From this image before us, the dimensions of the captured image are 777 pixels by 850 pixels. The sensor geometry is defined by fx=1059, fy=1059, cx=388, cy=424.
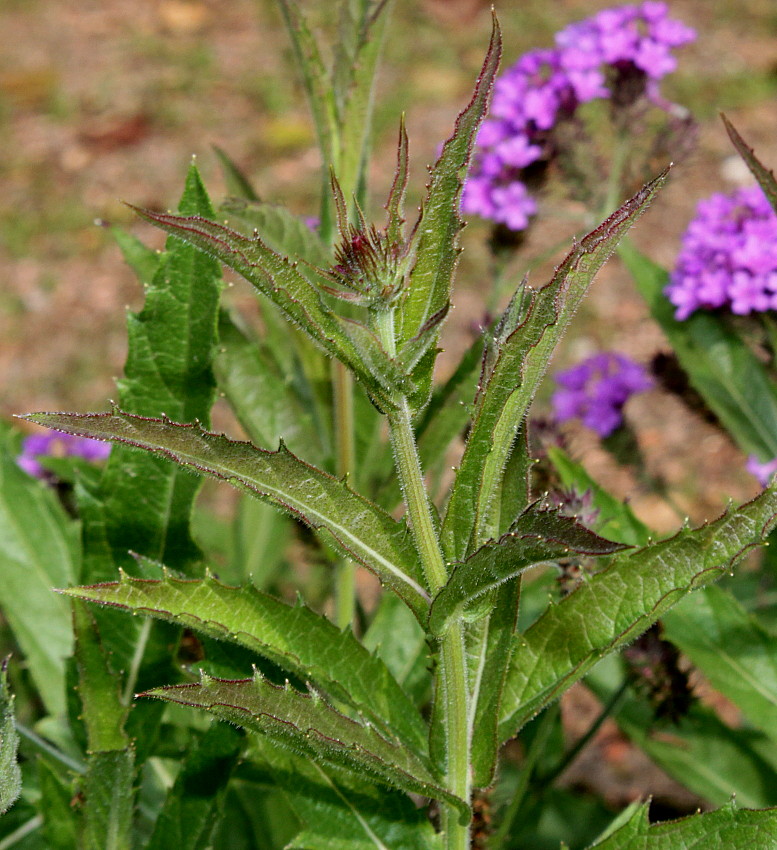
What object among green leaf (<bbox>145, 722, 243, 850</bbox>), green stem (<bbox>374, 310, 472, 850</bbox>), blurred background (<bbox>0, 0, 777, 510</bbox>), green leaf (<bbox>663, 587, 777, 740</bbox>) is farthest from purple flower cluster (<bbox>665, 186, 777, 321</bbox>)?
blurred background (<bbox>0, 0, 777, 510</bbox>)

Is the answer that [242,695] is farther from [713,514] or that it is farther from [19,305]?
[19,305]

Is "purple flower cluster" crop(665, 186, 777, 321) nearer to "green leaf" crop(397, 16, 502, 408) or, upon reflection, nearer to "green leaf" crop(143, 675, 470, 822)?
"green leaf" crop(397, 16, 502, 408)

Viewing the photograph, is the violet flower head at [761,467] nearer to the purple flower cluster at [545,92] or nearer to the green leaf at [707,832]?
the purple flower cluster at [545,92]

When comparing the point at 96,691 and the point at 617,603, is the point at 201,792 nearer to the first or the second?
the point at 96,691

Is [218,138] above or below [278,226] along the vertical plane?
above

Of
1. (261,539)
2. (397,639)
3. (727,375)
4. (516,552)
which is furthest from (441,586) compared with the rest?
(261,539)

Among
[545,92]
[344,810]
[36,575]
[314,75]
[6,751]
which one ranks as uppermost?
[545,92]
